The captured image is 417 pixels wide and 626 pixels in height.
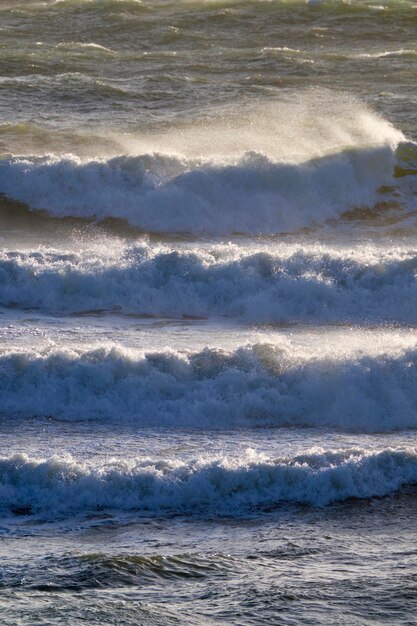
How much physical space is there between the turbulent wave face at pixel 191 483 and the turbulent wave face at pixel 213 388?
57.2 inches

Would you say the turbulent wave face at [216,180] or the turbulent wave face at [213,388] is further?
the turbulent wave face at [216,180]

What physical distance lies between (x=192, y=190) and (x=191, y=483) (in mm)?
12320

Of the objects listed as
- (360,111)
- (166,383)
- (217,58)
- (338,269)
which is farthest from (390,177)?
(166,383)

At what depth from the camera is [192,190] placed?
2150 centimetres

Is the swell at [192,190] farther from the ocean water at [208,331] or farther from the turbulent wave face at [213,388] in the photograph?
the turbulent wave face at [213,388]

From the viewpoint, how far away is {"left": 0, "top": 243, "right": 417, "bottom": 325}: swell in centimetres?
1552

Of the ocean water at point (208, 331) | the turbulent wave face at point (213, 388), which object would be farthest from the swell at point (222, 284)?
the turbulent wave face at point (213, 388)

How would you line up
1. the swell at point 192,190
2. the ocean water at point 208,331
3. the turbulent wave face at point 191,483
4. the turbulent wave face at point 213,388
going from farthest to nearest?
the swell at point 192,190, the turbulent wave face at point 213,388, the turbulent wave face at point 191,483, the ocean water at point 208,331

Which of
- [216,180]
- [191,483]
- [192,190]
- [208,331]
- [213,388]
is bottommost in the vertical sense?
[191,483]

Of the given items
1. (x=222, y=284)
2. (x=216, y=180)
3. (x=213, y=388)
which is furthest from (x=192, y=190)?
(x=213, y=388)

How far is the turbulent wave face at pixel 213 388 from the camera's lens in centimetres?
1170

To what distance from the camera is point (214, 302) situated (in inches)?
621

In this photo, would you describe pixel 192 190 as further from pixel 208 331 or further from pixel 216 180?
pixel 208 331

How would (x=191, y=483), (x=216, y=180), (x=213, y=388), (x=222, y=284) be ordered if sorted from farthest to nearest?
(x=216, y=180) < (x=222, y=284) < (x=213, y=388) < (x=191, y=483)
